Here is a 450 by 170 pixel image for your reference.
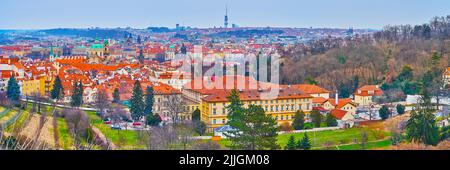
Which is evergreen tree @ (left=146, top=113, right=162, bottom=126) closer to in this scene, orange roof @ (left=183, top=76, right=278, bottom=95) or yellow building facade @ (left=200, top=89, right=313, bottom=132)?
yellow building facade @ (left=200, top=89, right=313, bottom=132)

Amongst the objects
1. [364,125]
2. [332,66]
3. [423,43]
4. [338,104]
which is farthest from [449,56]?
[364,125]

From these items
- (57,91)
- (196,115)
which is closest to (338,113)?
(196,115)

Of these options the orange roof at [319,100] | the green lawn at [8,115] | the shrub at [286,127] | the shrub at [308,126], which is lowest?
the shrub at [286,127]

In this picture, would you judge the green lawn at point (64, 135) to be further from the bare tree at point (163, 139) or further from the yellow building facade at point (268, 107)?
→ the yellow building facade at point (268, 107)

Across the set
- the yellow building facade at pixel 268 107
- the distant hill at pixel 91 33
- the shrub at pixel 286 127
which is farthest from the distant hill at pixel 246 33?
the shrub at pixel 286 127

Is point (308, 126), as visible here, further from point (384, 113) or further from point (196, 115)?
point (196, 115)

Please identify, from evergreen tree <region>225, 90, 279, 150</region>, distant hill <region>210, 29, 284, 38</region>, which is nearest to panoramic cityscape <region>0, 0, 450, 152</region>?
evergreen tree <region>225, 90, 279, 150</region>
